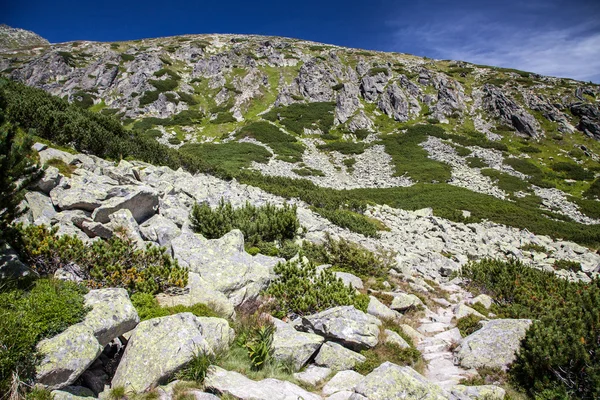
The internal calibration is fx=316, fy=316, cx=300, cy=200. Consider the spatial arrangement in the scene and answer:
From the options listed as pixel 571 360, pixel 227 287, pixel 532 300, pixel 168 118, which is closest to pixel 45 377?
pixel 227 287

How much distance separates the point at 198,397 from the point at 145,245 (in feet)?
18.0

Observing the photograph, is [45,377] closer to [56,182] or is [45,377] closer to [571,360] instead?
[56,182]

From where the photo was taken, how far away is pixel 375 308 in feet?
30.9

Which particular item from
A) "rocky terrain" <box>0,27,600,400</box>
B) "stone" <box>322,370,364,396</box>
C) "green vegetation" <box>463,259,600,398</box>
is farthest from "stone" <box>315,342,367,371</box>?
"green vegetation" <box>463,259,600,398</box>

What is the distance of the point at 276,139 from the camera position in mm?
58906

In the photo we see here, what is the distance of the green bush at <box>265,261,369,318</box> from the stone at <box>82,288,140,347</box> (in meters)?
3.97

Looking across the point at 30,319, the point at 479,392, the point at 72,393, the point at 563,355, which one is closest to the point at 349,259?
the point at 479,392

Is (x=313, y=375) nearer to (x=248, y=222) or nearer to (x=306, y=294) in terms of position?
(x=306, y=294)

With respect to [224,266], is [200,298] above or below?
below

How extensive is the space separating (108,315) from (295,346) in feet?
12.1

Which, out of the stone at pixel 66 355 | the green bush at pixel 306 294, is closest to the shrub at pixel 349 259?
the green bush at pixel 306 294

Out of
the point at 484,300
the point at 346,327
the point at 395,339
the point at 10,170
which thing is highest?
the point at 10,170

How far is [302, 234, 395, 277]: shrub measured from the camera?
13.1 m

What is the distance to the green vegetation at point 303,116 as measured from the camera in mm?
66250
